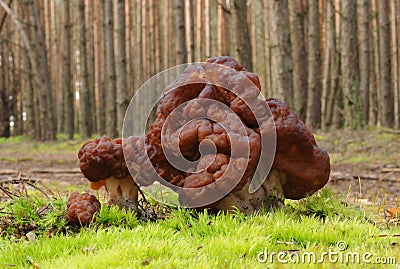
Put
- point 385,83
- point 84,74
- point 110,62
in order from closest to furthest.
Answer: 1. point 110,62
2. point 385,83
3. point 84,74

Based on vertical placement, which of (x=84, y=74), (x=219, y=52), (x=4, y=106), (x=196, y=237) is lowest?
(x=196, y=237)

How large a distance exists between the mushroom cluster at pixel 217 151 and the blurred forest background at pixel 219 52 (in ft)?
9.86

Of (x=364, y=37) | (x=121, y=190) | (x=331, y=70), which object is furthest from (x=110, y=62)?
(x=121, y=190)

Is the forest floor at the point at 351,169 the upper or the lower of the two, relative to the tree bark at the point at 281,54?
lower

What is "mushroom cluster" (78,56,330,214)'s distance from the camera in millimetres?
2723

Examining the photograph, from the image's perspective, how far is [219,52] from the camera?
1925 centimetres

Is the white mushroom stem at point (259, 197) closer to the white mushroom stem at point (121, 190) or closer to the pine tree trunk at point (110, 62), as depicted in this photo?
the white mushroom stem at point (121, 190)

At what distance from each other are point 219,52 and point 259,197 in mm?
16835

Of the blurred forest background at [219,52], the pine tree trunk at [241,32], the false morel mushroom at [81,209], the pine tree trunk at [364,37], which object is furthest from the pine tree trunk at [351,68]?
the false morel mushroom at [81,209]

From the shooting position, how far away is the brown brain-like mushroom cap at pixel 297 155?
2805 millimetres

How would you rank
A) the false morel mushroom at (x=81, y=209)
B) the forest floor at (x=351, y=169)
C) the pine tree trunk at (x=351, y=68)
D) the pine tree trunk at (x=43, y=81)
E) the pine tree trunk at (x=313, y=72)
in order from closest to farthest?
the false morel mushroom at (x=81, y=209)
the forest floor at (x=351, y=169)
the pine tree trunk at (x=351, y=68)
the pine tree trunk at (x=313, y=72)
the pine tree trunk at (x=43, y=81)

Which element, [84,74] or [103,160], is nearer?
[103,160]

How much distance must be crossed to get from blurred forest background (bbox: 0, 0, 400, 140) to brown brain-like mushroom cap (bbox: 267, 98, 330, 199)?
360 cm

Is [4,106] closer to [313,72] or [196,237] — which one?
[313,72]
